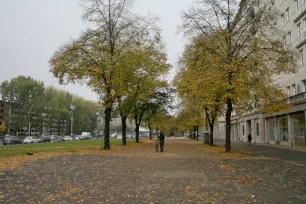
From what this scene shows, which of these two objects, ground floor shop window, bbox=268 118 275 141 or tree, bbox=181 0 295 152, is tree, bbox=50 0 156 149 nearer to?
tree, bbox=181 0 295 152

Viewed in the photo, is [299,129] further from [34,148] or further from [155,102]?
[34,148]

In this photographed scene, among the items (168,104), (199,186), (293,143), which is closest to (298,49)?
(293,143)

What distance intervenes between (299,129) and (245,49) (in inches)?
571

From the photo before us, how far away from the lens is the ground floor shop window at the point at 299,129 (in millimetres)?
31938

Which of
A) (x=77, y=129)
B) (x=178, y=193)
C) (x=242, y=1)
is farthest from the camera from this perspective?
(x=77, y=129)

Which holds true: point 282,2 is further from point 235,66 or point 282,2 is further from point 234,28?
point 235,66

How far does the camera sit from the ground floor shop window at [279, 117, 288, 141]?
3709 cm

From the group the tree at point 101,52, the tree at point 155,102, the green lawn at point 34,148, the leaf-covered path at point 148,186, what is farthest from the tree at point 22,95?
the leaf-covered path at point 148,186

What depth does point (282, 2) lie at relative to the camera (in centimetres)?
3781

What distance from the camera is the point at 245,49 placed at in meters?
23.9

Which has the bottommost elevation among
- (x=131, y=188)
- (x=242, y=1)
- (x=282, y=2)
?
(x=131, y=188)

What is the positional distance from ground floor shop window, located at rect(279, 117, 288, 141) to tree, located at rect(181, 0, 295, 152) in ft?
45.8

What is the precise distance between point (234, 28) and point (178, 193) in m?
18.7

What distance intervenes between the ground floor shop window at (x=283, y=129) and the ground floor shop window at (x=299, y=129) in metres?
2.79
